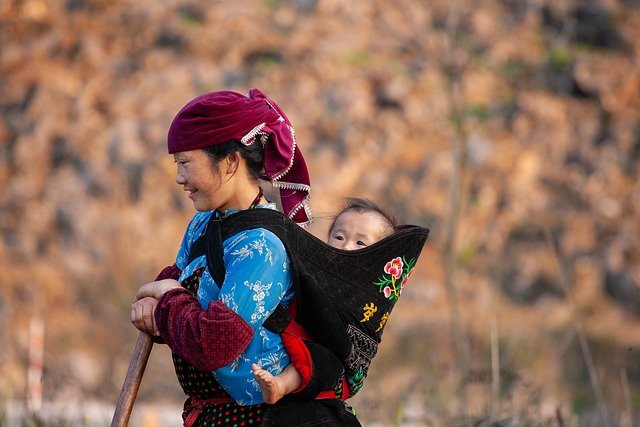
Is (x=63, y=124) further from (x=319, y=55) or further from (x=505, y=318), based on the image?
(x=505, y=318)

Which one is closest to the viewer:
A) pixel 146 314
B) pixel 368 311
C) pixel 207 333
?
pixel 207 333

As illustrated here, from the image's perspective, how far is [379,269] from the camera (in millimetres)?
2869

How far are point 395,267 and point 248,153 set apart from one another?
503 mm

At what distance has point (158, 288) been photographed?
8.91 feet

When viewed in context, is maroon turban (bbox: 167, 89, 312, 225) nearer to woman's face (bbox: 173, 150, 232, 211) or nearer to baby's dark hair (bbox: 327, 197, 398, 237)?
woman's face (bbox: 173, 150, 232, 211)

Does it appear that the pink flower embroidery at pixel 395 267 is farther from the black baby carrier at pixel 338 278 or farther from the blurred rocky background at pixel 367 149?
the blurred rocky background at pixel 367 149

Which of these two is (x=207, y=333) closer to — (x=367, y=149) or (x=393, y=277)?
(x=393, y=277)

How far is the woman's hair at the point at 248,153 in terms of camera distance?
2.75 m

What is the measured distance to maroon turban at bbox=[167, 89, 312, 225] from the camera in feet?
8.89

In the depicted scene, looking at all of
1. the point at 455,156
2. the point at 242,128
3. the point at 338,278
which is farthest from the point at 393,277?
the point at 455,156

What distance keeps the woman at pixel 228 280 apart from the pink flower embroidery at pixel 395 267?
1.01ft

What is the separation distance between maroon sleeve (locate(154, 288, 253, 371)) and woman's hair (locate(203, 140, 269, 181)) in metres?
0.39

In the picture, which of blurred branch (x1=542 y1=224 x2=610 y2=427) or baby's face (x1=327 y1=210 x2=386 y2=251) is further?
blurred branch (x1=542 y1=224 x2=610 y2=427)

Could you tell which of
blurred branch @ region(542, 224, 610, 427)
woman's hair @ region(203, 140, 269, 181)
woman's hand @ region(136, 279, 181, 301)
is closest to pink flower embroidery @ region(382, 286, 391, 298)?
woman's hair @ region(203, 140, 269, 181)
